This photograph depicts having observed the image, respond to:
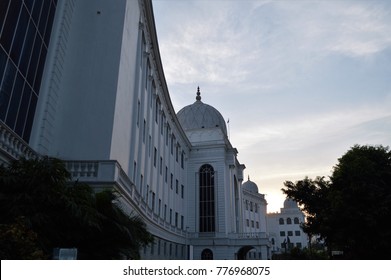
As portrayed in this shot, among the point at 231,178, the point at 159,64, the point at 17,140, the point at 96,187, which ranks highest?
the point at 159,64

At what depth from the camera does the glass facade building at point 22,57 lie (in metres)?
12.4

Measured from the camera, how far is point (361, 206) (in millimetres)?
21484

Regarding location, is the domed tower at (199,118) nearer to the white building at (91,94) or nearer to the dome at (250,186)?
the white building at (91,94)

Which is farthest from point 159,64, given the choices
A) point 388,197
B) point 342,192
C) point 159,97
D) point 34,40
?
point 388,197

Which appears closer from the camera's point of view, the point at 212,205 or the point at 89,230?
the point at 89,230

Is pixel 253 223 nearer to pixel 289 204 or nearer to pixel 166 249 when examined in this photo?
pixel 289 204

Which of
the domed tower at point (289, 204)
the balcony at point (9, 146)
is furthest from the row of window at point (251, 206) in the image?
the balcony at point (9, 146)

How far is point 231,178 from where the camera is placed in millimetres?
49000

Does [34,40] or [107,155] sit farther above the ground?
[34,40]

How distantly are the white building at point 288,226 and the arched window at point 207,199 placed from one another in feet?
198

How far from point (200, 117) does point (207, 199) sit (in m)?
14.2

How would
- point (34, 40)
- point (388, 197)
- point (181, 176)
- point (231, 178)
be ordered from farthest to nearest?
point (231, 178) → point (181, 176) → point (388, 197) → point (34, 40)

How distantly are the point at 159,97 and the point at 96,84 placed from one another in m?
14.8

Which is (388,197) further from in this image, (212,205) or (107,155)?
(212,205)
